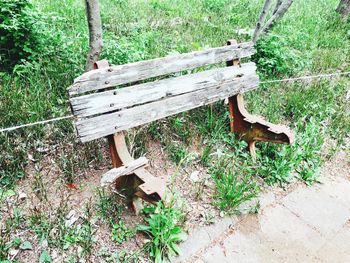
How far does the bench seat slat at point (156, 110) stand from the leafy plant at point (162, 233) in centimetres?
78

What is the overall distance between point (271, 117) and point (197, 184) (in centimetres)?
159

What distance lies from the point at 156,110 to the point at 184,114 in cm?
104

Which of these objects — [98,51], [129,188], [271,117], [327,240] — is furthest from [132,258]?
[271,117]

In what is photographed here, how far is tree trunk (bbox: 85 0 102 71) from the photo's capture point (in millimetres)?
3465

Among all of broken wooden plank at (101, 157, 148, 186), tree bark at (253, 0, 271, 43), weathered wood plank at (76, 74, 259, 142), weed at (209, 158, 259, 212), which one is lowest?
weed at (209, 158, 259, 212)

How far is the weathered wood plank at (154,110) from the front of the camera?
258 cm

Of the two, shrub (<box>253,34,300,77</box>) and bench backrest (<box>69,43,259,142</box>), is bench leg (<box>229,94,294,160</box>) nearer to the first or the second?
bench backrest (<box>69,43,259,142</box>)

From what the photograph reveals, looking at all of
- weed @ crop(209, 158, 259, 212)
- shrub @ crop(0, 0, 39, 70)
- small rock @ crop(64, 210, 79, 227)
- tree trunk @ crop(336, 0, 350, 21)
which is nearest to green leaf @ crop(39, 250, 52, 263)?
small rock @ crop(64, 210, 79, 227)

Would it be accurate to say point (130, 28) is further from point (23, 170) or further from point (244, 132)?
point (23, 170)

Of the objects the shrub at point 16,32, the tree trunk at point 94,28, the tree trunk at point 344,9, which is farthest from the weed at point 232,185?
the tree trunk at point 344,9

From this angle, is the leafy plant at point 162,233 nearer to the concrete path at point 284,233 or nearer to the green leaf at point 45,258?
the concrete path at point 284,233

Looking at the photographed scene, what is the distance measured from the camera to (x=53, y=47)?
13.9 ft

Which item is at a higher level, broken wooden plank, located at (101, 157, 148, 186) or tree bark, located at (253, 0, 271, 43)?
tree bark, located at (253, 0, 271, 43)

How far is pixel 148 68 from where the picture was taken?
9.31 ft
